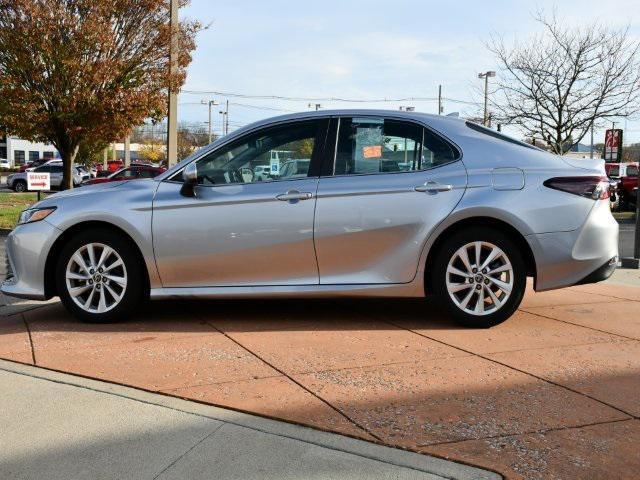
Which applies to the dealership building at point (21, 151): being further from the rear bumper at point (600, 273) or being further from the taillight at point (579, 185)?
the rear bumper at point (600, 273)

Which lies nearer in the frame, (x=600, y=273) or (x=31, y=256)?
(x=600, y=273)

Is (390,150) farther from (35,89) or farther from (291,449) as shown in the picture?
(35,89)

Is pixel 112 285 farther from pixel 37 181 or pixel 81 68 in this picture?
pixel 37 181

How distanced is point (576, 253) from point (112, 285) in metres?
3.58

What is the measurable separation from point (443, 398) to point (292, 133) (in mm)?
2617

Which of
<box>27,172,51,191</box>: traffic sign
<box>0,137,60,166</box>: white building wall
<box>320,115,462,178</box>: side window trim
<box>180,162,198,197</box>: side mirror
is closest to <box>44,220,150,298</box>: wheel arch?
<box>180,162,198,197</box>: side mirror

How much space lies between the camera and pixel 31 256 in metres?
5.37

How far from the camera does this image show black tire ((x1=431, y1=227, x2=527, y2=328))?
5.13 meters

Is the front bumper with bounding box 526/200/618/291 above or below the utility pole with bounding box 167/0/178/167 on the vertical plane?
below

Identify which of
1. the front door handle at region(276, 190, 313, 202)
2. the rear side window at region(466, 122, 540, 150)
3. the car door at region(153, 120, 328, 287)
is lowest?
the car door at region(153, 120, 328, 287)

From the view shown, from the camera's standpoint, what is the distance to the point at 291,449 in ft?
10.0

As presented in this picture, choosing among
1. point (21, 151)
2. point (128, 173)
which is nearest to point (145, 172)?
point (128, 173)

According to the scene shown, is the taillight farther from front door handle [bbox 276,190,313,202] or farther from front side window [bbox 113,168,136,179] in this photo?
front side window [bbox 113,168,136,179]

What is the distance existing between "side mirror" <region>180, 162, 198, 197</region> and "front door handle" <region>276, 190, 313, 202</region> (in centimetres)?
66
